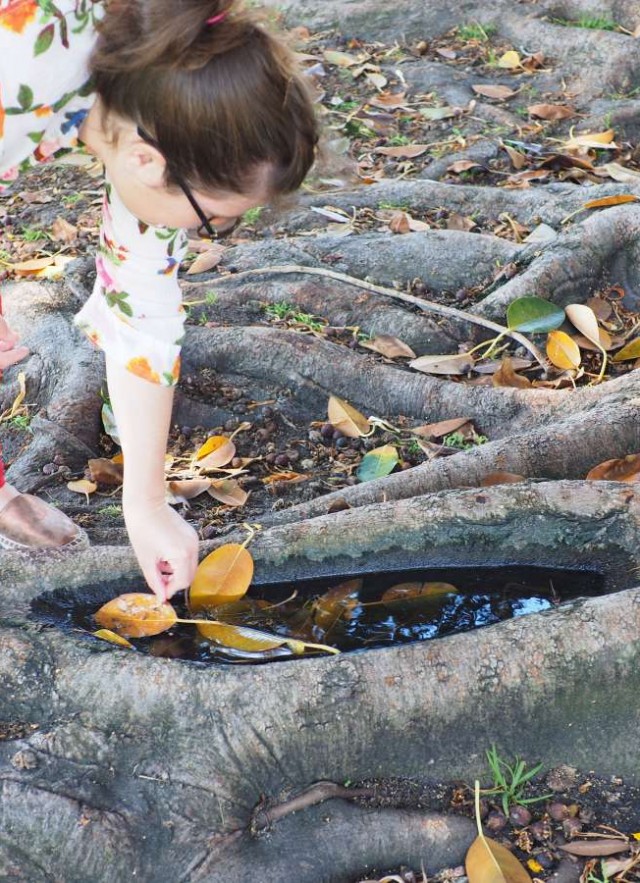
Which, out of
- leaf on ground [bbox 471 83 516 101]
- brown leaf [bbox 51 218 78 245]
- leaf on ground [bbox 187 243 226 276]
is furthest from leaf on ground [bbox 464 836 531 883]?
leaf on ground [bbox 471 83 516 101]

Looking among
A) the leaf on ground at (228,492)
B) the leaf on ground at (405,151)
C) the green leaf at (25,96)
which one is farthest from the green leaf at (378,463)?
the leaf on ground at (405,151)

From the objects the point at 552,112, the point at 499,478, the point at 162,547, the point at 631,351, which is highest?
the point at 162,547

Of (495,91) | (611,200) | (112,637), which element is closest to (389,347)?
(611,200)

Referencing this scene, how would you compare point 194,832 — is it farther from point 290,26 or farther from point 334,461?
point 290,26

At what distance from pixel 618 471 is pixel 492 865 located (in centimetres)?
99

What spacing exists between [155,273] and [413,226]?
2.05 m

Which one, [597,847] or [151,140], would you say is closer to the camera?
[151,140]

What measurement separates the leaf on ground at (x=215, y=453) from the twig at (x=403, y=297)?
29.8 inches

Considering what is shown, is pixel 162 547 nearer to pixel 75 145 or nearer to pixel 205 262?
pixel 75 145

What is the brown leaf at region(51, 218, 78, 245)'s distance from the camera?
12.5ft

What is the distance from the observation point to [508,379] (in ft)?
9.29

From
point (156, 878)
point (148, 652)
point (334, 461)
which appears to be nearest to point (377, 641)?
point (148, 652)

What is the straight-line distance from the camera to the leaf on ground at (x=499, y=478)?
7.41ft

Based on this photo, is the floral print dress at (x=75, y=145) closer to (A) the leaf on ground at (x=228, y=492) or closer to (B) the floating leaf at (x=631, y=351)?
(A) the leaf on ground at (x=228, y=492)
